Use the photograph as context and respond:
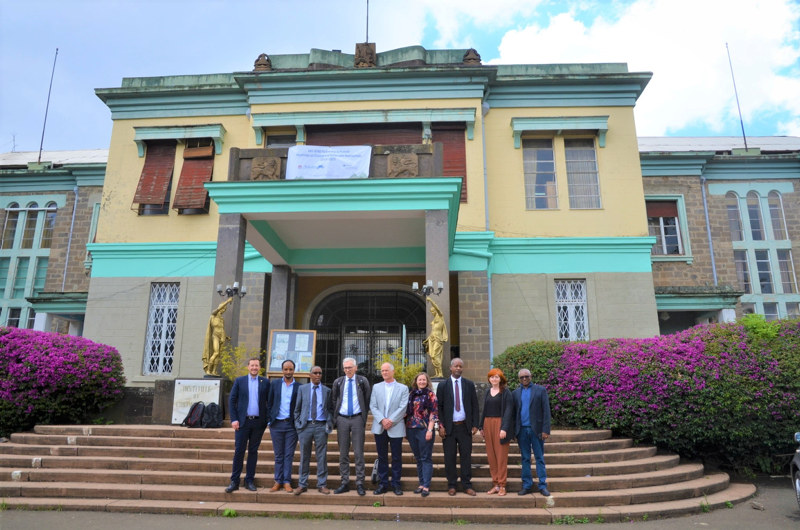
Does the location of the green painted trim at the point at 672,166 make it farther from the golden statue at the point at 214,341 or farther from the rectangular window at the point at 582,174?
the golden statue at the point at 214,341

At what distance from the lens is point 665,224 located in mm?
17547

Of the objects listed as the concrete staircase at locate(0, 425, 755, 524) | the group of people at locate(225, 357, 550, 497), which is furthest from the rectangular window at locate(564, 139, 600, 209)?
the group of people at locate(225, 357, 550, 497)

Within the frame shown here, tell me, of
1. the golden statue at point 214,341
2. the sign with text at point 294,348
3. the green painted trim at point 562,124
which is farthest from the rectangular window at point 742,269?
the golden statue at point 214,341

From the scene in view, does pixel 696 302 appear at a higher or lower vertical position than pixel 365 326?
higher

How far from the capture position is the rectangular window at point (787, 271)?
57.3 ft

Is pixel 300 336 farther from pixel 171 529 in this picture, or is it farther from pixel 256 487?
pixel 171 529

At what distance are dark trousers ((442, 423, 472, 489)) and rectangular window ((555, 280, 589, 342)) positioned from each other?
781 cm

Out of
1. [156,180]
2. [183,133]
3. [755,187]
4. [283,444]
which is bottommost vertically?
[283,444]

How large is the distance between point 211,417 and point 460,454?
4.59 m

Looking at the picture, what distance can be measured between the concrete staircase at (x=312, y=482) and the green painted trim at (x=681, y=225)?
31.7 feet

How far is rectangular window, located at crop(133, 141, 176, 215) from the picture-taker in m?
15.5

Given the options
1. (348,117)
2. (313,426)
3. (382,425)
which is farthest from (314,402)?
(348,117)

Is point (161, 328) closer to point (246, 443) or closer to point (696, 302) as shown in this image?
point (246, 443)

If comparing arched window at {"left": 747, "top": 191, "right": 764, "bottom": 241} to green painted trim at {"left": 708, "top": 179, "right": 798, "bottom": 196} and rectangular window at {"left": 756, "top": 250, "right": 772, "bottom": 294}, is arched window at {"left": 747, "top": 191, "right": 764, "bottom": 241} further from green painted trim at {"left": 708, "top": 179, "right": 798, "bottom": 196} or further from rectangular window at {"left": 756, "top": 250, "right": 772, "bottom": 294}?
rectangular window at {"left": 756, "top": 250, "right": 772, "bottom": 294}
